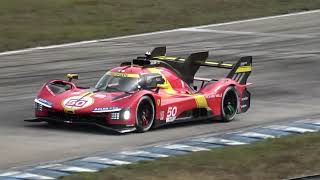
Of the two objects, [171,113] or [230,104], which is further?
[230,104]

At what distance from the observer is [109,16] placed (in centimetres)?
3991

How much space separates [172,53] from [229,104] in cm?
1221

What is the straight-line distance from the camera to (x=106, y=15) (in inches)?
1580

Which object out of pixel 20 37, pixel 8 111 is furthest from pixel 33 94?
pixel 20 37

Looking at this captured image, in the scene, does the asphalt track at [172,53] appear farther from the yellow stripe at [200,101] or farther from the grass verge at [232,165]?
the grass verge at [232,165]

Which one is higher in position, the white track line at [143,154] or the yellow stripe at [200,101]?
the yellow stripe at [200,101]

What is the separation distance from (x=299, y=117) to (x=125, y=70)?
4010 mm

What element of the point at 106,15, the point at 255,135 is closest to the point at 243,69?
the point at 255,135

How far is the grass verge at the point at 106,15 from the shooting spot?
3462cm

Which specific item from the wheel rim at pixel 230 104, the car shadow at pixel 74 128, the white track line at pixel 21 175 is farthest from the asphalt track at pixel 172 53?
the white track line at pixel 21 175

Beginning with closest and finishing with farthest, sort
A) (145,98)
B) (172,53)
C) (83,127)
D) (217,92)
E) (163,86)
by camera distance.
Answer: (145,98) → (83,127) → (163,86) → (217,92) → (172,53)

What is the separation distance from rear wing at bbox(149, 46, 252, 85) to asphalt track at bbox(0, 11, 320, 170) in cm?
92

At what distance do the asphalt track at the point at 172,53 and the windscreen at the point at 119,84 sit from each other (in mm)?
823

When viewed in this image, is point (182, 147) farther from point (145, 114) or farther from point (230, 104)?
point (230, 104)
